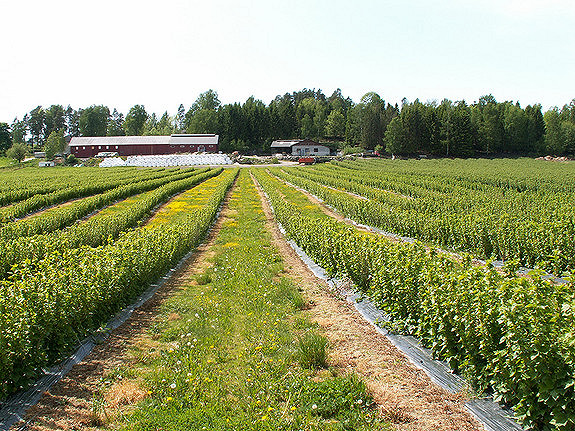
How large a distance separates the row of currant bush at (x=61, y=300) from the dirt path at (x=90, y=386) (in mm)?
417

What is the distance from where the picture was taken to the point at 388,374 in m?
6.38

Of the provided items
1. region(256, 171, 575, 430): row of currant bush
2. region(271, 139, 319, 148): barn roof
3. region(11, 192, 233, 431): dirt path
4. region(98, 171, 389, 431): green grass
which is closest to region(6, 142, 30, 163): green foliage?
region(271, 139, 319, 148): barn roof

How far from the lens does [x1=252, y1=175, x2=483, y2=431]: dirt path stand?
5.21 meters

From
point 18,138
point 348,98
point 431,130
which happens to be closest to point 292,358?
point 431,130

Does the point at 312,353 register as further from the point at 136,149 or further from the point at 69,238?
the point at 136,149

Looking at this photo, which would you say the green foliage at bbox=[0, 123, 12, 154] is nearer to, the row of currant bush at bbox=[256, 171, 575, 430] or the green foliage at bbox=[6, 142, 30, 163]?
the green foliage at bbox=[6, 142, 30, 163]

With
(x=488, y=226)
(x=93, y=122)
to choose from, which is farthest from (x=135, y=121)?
(x=488, y=226)

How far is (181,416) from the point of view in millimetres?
5309

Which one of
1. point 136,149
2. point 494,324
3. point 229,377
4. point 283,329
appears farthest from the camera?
point 136,149

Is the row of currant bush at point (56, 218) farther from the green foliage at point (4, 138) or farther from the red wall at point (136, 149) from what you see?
the green foliage at point (4, 138)

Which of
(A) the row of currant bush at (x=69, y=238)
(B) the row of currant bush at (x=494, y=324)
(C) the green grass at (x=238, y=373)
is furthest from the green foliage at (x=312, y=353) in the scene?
(A) the row of currant bush at (x=69, y=238)

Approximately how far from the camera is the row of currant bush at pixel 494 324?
455 cm

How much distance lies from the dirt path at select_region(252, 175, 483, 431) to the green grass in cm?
33

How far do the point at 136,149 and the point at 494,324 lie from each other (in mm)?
114336
